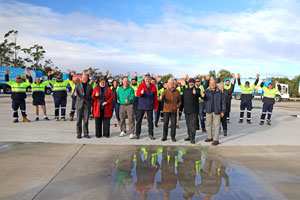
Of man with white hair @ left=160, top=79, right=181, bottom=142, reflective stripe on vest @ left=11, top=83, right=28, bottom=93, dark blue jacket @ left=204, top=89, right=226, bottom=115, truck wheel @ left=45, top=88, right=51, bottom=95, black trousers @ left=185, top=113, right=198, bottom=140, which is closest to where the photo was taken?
dark blue jacket @ left=204, top=89, right=226, bottom=115

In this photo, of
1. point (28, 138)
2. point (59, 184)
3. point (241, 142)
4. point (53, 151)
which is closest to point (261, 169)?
point (241, 142)

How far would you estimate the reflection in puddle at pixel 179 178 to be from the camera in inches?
151

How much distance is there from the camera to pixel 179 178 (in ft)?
14.6

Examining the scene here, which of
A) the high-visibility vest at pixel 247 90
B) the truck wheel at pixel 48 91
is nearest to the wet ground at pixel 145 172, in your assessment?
the high-visibility vest at pixel 247 90

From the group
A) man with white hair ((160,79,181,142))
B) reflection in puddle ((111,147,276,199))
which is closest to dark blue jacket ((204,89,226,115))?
man with white hair ((160,79,181,142))

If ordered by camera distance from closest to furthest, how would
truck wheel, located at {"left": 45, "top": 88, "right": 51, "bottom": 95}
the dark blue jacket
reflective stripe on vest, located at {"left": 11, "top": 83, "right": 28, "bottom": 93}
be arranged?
the dark blue jacket → reflective stripe on vest, located at {"left": 11, "top": 83, "right": 28, "bottom": 93} → truck wheel, located at {"left": 45, "top": 88, "right": 51, "bottom": 95}

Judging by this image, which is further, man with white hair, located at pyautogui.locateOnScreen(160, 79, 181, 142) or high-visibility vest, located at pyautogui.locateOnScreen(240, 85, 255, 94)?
high-visibility vest, located at pyautogui.locateOnScreen(240, 85, 255, 94)

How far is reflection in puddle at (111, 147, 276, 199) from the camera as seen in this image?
383cm

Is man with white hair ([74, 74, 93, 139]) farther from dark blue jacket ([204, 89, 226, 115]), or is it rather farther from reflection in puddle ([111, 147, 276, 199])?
dark blue jacket ([204, 89, 226, 115])

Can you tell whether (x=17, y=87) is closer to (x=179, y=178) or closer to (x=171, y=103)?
(x=171, y=103)

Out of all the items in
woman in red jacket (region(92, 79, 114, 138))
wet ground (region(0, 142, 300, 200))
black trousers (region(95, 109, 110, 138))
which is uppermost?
woman in red jacket (region(92, 79, 114, 138))

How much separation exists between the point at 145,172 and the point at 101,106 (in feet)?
12.0

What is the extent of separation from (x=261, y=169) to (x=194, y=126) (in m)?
2.65

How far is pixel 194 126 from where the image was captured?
7.47 m
